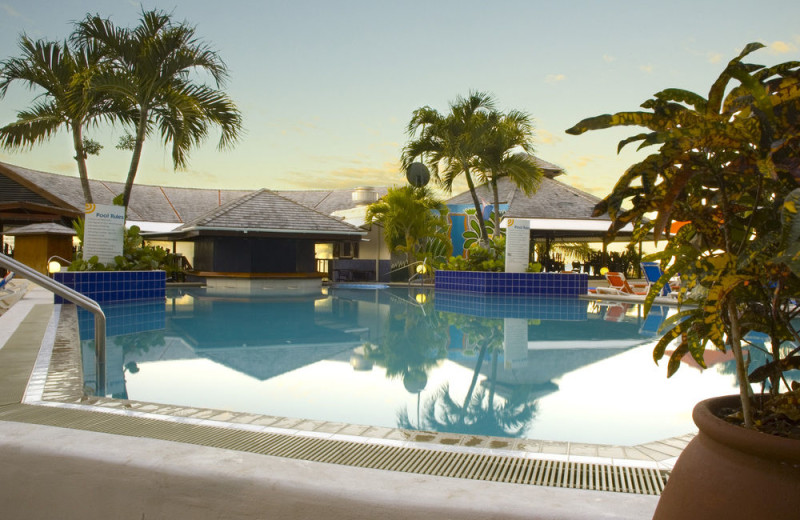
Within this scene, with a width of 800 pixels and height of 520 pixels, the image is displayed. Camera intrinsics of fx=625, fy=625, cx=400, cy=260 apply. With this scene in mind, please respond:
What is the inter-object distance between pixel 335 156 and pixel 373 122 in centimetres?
504

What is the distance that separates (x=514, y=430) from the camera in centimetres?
432

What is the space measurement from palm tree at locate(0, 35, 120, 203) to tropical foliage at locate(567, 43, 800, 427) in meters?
16.0

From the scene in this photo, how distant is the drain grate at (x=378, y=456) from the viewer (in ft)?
9.55

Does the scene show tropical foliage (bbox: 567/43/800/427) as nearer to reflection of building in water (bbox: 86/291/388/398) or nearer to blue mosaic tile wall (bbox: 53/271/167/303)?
reflection of building in water (bbox: 86/291/388/398)

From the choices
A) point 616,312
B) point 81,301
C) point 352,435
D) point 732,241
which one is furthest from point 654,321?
point 732,241

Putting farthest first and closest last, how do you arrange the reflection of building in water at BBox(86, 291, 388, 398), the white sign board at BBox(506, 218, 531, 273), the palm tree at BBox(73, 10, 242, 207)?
the white sign board at BBox(506, 218, 531, 273) → the palm tree at BBox(73, 10, 242, 207) → the reflection of building in water at BBox(86, 291, 388, 398)

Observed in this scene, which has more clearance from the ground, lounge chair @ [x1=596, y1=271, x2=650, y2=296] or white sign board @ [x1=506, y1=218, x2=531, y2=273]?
white sign board @ [x1=506, y1=218, x2=531, y2=273]

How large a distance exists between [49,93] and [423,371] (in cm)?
1452

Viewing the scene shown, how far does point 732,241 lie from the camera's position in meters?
1.73

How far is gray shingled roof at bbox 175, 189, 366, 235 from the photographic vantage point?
62.6 feet

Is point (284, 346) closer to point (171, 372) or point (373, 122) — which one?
point (171, 372)

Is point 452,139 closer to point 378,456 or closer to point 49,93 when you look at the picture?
point 49,93

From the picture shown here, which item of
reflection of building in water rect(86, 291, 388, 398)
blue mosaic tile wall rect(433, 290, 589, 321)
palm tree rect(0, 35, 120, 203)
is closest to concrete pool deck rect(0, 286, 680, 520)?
reflection of building in water rect(86, 291, 388, 398)

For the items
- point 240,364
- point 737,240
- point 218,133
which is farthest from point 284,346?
point 218,133
